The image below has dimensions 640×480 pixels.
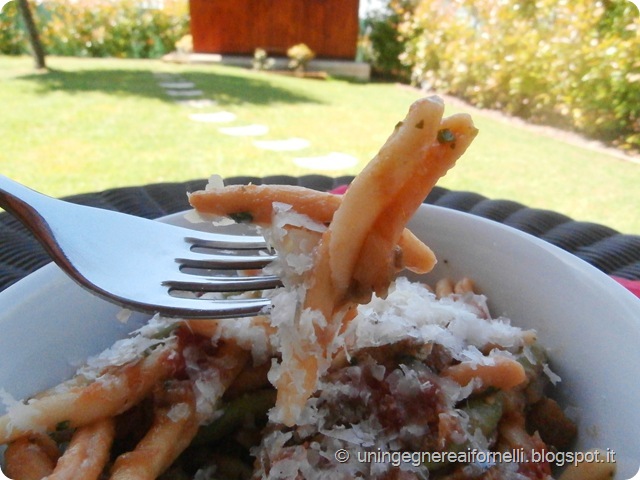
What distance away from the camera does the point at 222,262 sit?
0.91 metres

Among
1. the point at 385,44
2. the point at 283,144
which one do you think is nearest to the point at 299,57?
the point at 385,44

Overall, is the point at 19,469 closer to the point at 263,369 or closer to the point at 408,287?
the point at 263,369

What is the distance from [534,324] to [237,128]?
4.82 metres

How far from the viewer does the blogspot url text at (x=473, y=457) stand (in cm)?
80

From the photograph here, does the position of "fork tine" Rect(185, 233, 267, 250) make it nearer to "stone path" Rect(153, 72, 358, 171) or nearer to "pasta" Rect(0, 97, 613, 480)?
"pasta" Rect(0, 97, 613, 480)

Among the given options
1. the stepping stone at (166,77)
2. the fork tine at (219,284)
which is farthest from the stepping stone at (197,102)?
the fork tine at (219,284)

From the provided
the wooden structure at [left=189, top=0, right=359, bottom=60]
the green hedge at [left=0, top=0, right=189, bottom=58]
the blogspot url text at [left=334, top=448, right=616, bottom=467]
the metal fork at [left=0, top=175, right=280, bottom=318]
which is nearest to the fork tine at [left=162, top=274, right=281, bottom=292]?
the metal fork at [left=0, top=175, right=280, bottom=318]

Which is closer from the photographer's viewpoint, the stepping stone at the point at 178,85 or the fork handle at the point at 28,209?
the fork handle at the point at 28,209

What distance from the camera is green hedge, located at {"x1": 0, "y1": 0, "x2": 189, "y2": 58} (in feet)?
29.5

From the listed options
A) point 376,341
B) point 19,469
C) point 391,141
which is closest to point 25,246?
point 19,469

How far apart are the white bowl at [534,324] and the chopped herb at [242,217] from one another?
410 mm

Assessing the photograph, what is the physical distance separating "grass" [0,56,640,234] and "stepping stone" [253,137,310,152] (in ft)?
0.28

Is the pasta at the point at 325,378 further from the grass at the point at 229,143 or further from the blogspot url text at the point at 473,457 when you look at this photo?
the grass at the point at 229,143

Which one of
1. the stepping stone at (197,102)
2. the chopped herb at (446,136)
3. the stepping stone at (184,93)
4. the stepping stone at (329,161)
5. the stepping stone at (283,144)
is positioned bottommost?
the stepping stone at (184,93)
